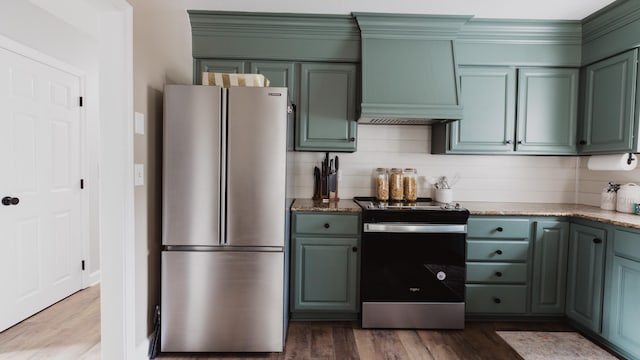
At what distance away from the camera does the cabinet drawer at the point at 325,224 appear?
2.53 metres

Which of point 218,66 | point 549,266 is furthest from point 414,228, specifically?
point 218,66

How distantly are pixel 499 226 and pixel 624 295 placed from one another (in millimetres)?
801

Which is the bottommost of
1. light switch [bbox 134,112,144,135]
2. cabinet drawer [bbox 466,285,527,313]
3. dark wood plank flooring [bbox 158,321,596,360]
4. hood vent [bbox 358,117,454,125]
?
dark wood plank flooring [bbox 158,321,596,360]

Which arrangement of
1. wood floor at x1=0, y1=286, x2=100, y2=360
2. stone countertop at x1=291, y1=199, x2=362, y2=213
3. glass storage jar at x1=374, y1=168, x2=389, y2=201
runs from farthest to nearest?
glass storage jar at x1=374, y1=168, x2=389, y2=201
stone countertop at x1=291, y1=199, x2=362, y2=213
wood floor at x1=0, y1=286, x2=100, y2=360

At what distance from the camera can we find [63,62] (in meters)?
2.93

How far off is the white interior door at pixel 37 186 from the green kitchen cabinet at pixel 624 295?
165 inches

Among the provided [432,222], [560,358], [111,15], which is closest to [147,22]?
[111,15]

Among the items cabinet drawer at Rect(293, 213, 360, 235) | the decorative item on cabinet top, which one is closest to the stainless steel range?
cabinet drawer at Rect(293, 213, 360, 235)

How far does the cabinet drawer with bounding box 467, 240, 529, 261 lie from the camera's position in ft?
8.45

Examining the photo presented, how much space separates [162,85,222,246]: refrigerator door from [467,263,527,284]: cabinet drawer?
6.33 feet

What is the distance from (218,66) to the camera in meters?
2.81

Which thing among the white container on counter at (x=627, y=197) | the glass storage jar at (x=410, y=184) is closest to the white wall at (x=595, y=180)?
the white container on counter at (x=627, y=197)

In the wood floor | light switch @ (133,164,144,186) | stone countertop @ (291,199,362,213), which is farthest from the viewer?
stone countertop @ (291,199,362,213)

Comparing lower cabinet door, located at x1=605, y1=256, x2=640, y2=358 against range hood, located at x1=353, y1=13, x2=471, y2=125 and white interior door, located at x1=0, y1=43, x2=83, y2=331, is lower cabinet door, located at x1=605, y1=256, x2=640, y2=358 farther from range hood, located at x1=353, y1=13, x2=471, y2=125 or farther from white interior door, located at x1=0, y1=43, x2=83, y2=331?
white interior door, located at x1=0, y1=43, x2=83, y2=331
